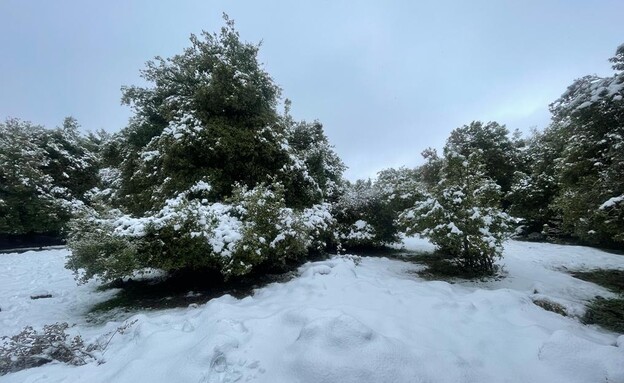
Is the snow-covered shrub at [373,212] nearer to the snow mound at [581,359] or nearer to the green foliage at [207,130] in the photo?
the green foliage at [207,130]

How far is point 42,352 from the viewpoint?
3.31m

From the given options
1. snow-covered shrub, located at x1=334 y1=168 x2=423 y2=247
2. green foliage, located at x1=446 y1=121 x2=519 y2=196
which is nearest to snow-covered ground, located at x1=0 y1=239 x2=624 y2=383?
snow-covered shrub, located at x1=334 y1=168 x2=423 y2=247

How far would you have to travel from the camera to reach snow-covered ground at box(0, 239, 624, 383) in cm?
244

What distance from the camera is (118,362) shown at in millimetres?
2988

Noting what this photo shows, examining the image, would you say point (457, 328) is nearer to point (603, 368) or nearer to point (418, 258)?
point (603, 368)

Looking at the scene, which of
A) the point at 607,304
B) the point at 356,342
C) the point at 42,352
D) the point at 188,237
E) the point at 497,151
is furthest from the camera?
the point at 497,151

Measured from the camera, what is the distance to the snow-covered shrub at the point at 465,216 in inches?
269

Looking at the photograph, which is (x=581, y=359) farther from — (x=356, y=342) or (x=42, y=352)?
(x=42, y=352)

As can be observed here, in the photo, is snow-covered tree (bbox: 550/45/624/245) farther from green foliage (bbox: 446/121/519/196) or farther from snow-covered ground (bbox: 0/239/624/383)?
green foliage (bbox: 446/121/519/196)

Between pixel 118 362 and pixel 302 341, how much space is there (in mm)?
1917

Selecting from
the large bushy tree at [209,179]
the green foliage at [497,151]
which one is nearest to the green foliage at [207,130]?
the large bushy tree at [209,179]

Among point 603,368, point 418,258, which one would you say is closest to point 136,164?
point 418,258

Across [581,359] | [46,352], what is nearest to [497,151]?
[581,359]

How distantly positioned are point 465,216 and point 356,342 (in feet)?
18.2
